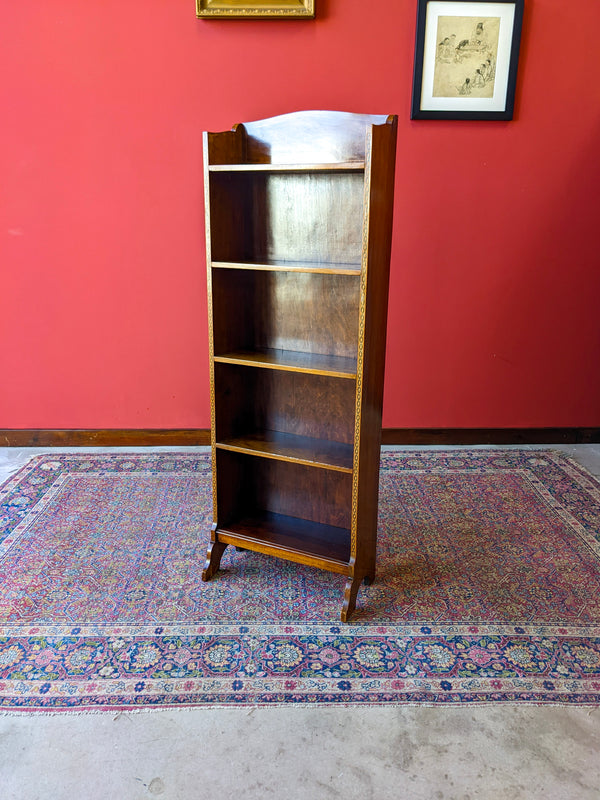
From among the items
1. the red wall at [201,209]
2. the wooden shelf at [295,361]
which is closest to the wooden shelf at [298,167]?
the wooden shelf at [295,361]

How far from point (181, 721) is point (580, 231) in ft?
10.6

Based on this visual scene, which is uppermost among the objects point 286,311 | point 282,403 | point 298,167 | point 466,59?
point 466,59

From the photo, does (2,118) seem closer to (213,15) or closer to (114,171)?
(114,171)

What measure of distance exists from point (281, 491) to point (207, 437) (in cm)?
125

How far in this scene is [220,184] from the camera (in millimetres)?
2170

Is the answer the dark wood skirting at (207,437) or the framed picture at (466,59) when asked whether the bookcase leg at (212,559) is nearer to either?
the dark wood skirting at (207,437)

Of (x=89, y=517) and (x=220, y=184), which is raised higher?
(x=220, y=184)

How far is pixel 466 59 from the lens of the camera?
10.5ft

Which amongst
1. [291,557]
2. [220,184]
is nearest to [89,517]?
[291,557]

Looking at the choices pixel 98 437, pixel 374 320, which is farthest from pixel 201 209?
pixel 374 320

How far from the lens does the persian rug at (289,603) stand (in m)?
1.89

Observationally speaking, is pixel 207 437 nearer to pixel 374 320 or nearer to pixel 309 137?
pixel 374 320

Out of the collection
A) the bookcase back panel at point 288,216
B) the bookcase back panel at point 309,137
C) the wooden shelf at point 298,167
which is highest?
the bookcase back panel at point 309,137

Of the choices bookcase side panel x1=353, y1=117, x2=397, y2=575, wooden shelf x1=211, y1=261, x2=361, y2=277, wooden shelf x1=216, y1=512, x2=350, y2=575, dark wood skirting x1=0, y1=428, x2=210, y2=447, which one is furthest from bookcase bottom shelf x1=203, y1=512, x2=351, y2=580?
dark wood skirting x1=0, y1=428, x2=210, y2=447
